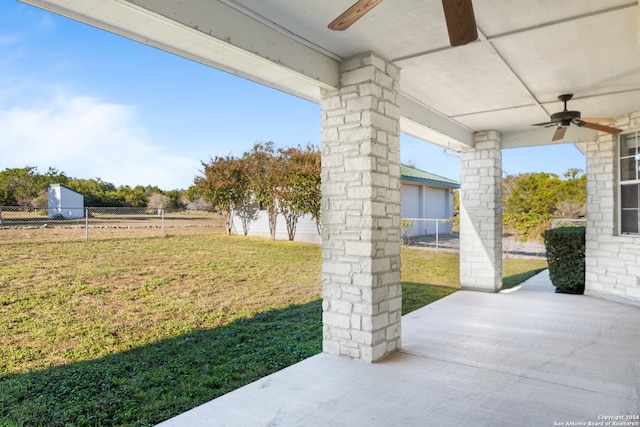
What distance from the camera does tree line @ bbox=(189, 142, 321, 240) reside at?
9734mm

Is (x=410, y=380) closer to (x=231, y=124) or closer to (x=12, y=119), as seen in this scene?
(x=12, y=119)

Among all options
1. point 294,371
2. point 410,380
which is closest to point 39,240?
point 294,371

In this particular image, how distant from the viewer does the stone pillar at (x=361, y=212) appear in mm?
3365

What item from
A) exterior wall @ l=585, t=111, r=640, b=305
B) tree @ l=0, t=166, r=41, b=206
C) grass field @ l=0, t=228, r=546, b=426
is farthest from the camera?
exterior wall @ l=585, t=111, r=640, b=305

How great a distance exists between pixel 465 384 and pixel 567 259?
493 centimetres

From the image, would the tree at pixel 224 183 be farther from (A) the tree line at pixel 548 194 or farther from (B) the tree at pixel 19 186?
(A) the tree line at pixel 548 194

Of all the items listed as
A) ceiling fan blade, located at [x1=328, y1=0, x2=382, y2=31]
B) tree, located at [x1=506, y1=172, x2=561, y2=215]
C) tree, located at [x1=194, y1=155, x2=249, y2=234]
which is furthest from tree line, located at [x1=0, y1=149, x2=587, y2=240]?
ceiling fan blade, located at [x1=328, y1=0, x2=382, y2=31]

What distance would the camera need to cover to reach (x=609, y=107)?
5.38 m

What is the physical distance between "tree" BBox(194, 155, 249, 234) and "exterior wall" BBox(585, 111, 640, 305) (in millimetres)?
7349

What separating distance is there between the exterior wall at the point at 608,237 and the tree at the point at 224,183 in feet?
24.1

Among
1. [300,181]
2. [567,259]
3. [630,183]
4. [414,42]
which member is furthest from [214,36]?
[300,181]

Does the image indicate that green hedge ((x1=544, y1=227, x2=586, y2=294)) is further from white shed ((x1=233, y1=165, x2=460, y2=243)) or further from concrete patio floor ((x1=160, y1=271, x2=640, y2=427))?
white shed ((x1=233, y1=165, x2=460, y2=243))

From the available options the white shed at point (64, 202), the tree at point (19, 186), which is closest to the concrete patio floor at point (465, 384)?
the tree at point (19, 186)

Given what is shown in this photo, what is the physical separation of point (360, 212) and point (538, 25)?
197 centimetres
